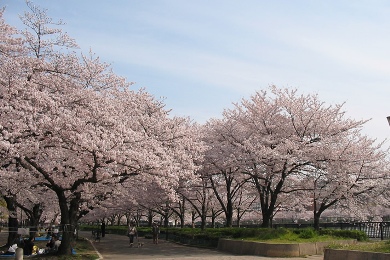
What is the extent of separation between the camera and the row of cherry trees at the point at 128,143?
16.8 meters

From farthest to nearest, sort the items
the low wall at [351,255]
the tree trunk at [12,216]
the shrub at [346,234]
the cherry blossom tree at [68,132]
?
the tree trunk at [12,216] < the shrub at [346,234] < the cherry blossom tree at [68,132] < the low wall at [351,255]

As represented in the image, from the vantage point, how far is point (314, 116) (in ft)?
84.6

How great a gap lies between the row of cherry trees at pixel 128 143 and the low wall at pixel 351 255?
7608 millimetres

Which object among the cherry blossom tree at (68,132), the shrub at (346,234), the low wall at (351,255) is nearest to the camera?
the low wall at (351,255)

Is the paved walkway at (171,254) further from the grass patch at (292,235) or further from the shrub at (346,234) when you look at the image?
the shrub at (346,234)

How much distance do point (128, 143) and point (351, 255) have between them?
9.89 meters

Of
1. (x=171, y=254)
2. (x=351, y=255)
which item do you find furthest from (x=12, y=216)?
(x=351, y=255)

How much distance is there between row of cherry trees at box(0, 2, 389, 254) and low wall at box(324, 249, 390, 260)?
761 centimetres

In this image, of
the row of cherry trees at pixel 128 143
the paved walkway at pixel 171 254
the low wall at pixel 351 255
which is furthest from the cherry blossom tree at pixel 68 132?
the low wall at pixel 351 255

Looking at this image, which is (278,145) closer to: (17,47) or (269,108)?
(269,108)

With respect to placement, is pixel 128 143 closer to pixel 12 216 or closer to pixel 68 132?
pixel 68 132

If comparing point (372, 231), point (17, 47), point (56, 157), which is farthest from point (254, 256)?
point (17, 47)

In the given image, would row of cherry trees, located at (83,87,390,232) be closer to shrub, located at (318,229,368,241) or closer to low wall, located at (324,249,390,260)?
shrub, located at (318,229,368,241)

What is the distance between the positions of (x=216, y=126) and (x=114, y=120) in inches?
527
